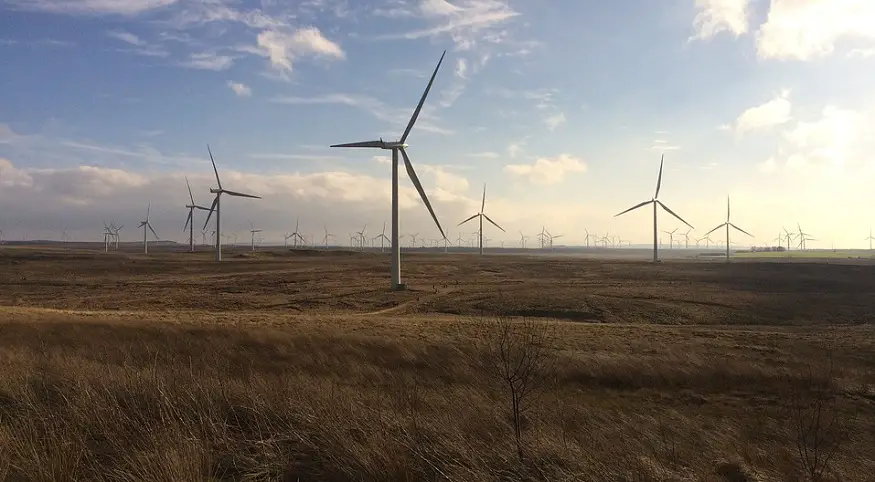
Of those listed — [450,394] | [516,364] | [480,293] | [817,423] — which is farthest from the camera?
[480,293]

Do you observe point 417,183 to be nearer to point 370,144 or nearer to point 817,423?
point 370,144

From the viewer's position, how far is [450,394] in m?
13.6

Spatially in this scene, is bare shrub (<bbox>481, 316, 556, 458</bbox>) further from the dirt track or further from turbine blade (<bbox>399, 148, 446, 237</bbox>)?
turbine blade (<bbox>399, 148, 446, 237</bbox>)

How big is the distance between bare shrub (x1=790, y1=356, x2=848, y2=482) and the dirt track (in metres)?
18.2

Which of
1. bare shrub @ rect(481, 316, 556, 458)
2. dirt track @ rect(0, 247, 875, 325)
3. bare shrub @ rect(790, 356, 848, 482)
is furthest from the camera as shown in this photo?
dirt track @ rect(0, 247, 875, 325)

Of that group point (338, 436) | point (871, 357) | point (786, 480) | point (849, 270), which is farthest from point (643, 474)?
point (849, 270)

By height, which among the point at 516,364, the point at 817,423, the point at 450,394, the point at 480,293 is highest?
the point at 516,364

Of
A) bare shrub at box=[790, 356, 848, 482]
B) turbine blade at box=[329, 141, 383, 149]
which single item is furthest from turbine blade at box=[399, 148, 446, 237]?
bare shrub at box=[790, 356, 848, 482]

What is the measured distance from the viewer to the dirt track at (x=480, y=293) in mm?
42156

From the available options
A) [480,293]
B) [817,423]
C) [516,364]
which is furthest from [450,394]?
[480,293]

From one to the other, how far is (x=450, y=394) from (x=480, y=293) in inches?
1503

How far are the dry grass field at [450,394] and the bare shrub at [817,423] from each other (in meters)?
0.11

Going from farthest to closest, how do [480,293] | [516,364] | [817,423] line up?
[480,293], [516,364], [817,423]

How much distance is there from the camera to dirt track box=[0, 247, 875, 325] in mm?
42156
